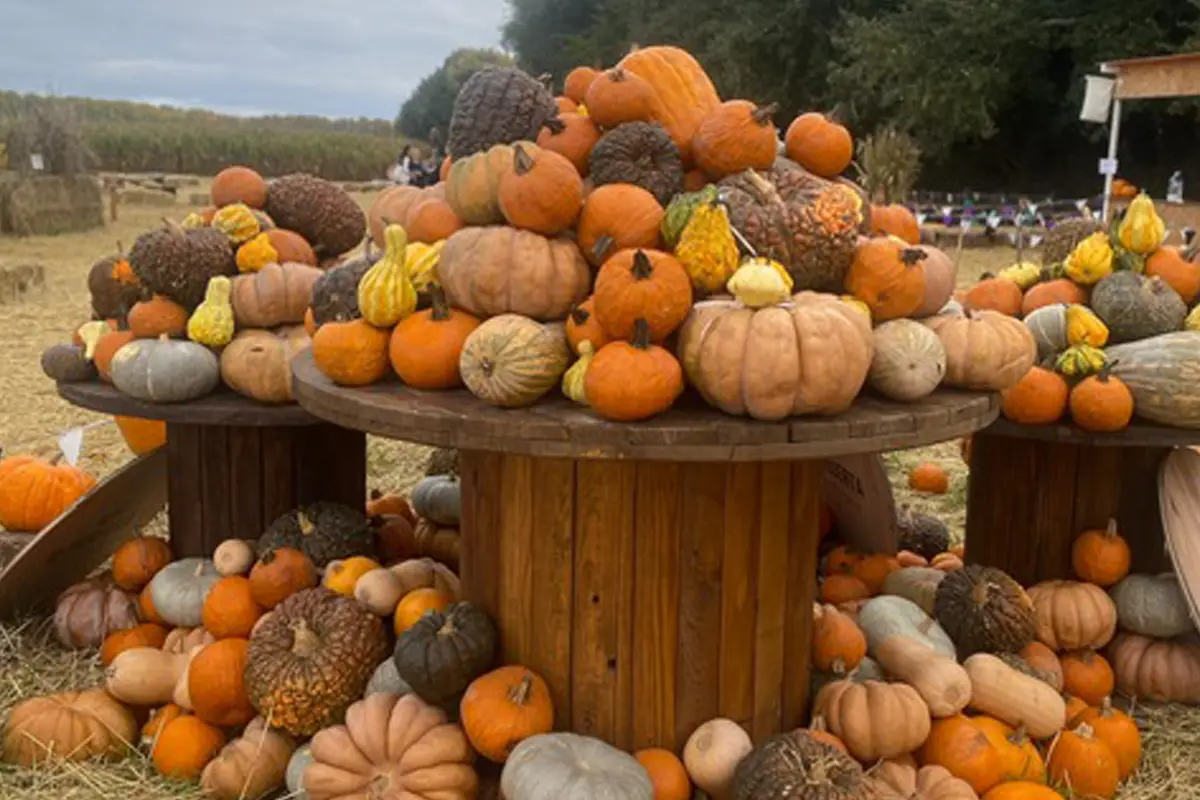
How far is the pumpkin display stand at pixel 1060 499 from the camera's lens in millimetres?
4227

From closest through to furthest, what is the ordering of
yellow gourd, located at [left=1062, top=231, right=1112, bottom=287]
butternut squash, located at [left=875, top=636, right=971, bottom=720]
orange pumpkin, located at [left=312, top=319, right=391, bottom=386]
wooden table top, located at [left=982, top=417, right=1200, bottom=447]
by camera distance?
1. orange pumpkin, located at [left=312, top=319, right=391, bottom=386]
2. butternut squash, located at [left=875, top=636, right=971, bottom=720]
3. wooden table top, located at [left=982, top=417, right=1200, bottom=447]
4. yellow gourd, located at [left=1062, top=231, right=1112, bottom=287]

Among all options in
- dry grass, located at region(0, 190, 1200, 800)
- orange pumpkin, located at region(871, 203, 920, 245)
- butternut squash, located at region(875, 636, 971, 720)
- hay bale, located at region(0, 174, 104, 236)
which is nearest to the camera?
butternut squash, located at region(875, 636, 971, 720)

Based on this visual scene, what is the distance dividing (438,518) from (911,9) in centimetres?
2580

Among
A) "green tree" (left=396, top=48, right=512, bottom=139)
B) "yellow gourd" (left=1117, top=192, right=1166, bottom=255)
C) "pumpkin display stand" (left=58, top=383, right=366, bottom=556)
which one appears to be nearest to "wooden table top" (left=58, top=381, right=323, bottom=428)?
"pumpkin display stand" (left=58, top=383, right=366, bottom=556)

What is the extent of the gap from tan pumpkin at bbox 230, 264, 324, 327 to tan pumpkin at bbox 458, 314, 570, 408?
5.16 ft

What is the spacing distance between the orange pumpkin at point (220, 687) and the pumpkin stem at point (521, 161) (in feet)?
5.45

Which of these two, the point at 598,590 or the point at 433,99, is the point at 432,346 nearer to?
the point at 598,590

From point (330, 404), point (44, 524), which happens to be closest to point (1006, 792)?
point (330, 404)

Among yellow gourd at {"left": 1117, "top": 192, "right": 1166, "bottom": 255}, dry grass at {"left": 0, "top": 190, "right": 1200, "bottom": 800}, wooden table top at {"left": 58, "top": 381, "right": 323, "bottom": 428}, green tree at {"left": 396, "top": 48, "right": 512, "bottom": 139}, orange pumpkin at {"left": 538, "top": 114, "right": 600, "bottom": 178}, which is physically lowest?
dry grass at {"left": 0, "top": 190, "right": 1200, "bottom": 800}

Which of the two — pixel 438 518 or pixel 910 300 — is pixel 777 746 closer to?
pixel 910 300

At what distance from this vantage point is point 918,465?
7309 millimetres

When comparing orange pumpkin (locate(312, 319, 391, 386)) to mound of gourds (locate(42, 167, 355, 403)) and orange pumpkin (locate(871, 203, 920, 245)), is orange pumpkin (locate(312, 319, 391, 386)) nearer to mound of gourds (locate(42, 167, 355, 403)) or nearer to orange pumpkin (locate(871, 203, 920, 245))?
mound of gourds (locate(42, 167, 355, 403))

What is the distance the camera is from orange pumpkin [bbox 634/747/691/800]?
3031 millimetres

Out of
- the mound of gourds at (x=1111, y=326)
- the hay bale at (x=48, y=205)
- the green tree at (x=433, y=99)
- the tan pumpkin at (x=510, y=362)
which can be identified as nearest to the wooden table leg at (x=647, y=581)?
the tan pumpkin at (x=510, y=362)
